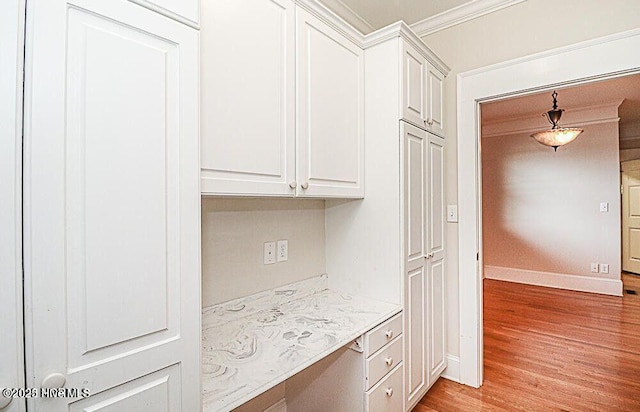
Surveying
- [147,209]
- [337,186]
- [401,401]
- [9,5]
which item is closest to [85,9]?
[9,5]

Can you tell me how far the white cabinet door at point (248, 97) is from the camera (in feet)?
3.78

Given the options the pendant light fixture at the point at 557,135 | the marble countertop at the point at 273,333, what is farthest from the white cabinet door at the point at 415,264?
the pendant light fixture at the point at 557,135

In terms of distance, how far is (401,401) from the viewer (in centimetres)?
181

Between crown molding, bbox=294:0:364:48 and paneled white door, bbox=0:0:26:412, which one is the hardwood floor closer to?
paneled white door, bbox=0:0:26:412

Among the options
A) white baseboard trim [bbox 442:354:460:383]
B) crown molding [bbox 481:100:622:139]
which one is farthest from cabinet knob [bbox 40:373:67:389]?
crown molding [bbox 481:100:622:139]

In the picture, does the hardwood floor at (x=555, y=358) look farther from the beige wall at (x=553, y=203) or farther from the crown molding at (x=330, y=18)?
the crown molding at (x=330, y=18)

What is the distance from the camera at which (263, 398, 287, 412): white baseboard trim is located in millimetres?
1819

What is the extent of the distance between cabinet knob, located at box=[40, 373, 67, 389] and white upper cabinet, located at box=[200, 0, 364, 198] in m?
0.60

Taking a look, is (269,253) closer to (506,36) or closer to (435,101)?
(435,101)

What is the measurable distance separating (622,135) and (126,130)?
7.81 metres

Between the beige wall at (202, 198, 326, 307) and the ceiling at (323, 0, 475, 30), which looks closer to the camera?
the beige wall at (202, 198, 326, 307)

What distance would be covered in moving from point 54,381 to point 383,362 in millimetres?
1349

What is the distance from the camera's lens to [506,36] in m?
2.21

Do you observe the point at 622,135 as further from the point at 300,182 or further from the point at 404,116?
the point at 300,182
